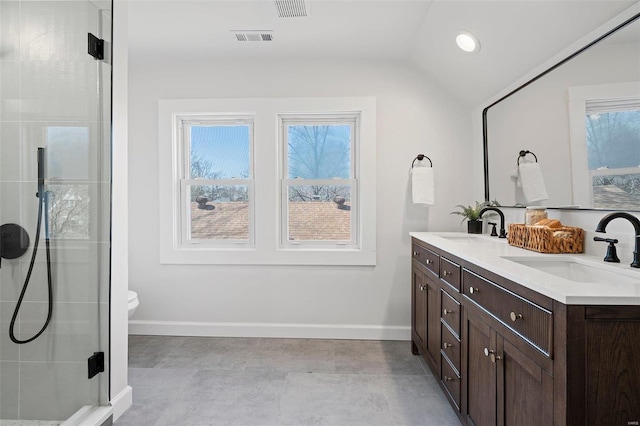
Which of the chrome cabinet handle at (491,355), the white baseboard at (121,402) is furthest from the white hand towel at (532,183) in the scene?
the white baseboard at (121,402)

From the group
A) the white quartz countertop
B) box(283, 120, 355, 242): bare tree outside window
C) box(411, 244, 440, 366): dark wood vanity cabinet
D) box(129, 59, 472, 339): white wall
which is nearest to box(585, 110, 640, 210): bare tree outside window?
the white quartz countertop

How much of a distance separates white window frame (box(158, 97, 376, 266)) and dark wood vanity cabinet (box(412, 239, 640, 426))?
1.23 metres

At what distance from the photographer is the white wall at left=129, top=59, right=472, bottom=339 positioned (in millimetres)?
3070

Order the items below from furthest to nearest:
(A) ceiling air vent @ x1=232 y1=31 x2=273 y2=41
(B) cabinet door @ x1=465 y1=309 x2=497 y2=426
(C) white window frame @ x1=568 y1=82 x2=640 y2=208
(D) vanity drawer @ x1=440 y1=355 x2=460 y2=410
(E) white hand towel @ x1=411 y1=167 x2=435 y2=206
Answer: (E) white hand towel @ x1=411 y1=167 x2=435 y2=206 < (A) ceiling air vent @ x1=232 y1=31 x2=273 y2=41 < (D) vanity drawer @ x1=440 y1=355 x2=460 y2=410 < (C) white window frame @ x1=568 y1=82 x2=640 y2=208 < (B) cabinet door @ x1=465 y1=309 x2=497 y2=426

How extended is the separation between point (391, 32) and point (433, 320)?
2.00 m

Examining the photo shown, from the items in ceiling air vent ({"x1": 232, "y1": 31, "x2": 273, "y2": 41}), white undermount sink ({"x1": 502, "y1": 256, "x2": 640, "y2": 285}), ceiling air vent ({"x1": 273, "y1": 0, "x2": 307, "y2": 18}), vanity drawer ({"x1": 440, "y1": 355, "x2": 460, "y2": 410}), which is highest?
ceiling air vent ({"x1": 232, "y1": 31, "x2": 273, "y2": 41})

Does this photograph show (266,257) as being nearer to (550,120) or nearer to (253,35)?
(253,35)

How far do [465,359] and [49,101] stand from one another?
2.29m

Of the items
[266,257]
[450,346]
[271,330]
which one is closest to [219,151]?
[266,257]

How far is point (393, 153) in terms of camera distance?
3078 millimetres

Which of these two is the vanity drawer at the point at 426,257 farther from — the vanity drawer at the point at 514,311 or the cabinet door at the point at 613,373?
the cabinet door at the point at 613,373

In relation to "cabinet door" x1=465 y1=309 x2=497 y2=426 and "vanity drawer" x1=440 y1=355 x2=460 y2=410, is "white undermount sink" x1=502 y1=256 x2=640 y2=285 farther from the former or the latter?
"vanity drawer" x1=440 y1=355 x2=460 y2=410

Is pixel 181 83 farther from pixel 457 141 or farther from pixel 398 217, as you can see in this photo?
pixel 457 141

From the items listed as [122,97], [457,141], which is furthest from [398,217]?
[122,97]
